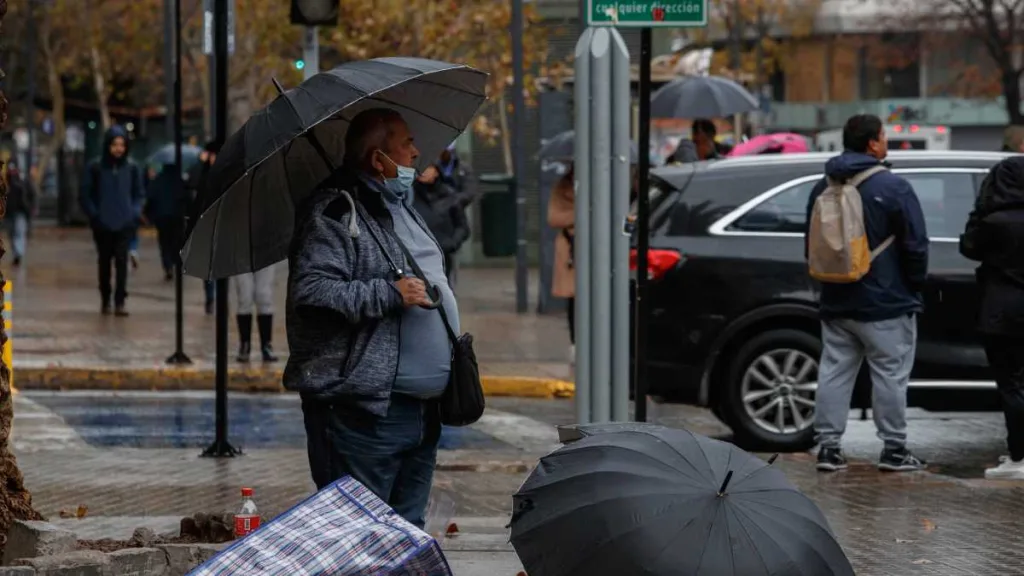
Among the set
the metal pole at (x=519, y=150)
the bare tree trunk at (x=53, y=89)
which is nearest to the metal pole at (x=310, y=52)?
the metal pole at (x=519, y=150)

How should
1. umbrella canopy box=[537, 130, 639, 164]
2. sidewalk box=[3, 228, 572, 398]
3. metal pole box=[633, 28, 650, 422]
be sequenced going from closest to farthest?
metal pole box=[633, 28, 650, 422] → sidewalk box=[3, 228, 572, 398] → umbrella canopy box=[537, 130, 639, 164]

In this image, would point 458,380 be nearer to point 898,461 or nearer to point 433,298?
point 433,298

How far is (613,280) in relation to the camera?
8680 millimetres

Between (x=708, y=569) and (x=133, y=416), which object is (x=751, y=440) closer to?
(x=133, y=416)

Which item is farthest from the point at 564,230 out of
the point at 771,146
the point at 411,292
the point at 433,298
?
the point at 411,292

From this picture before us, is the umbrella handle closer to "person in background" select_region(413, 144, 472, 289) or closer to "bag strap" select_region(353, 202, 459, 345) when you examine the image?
"bag strap" select_region(353, 202, 459, 345)

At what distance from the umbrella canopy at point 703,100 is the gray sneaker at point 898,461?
787 centimetres

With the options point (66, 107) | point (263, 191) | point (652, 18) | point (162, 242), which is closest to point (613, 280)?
point (652, 18)

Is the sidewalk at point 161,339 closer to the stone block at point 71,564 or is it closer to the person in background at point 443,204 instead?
the person in background at point 443,204

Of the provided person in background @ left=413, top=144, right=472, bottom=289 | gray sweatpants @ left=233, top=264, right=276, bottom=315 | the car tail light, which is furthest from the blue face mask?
gray sweatpants @ left=233, top=264, right=276, bottom=315

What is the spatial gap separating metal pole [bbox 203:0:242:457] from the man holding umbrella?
4.30 m

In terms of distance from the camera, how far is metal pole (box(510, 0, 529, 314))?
2048 cm

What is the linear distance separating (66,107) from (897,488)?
5382cm

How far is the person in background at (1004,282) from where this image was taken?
32.8ft
